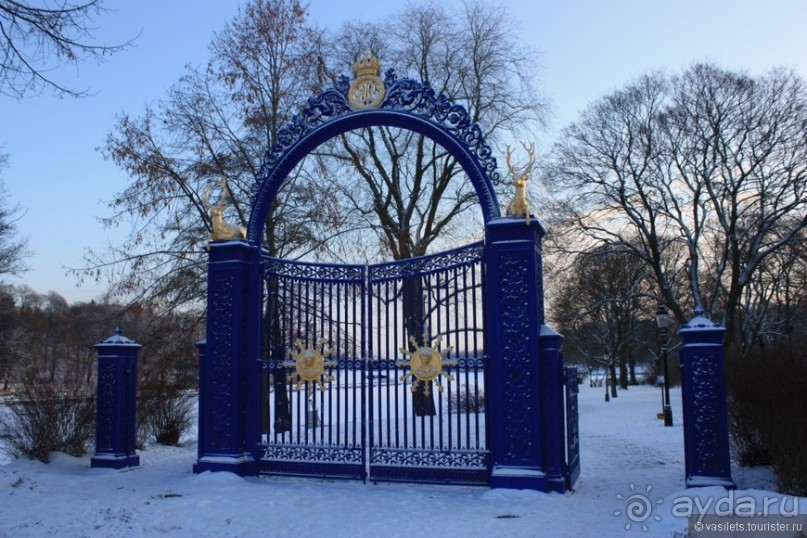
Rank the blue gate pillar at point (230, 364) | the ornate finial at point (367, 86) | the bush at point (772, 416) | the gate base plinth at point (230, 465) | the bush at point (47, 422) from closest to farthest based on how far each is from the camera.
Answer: the bush at point (772, 416), the gate base plinth at point (230, 465), the blue gate pillar at point (230, 364), the ornate finial at point (367, 86), the bush at point (47, 422)

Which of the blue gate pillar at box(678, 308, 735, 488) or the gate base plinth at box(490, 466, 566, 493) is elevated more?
the blue gate pillar at box(678, 308, 735, 488)

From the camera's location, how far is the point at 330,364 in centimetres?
895

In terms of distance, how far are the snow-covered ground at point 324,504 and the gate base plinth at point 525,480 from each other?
129 mm

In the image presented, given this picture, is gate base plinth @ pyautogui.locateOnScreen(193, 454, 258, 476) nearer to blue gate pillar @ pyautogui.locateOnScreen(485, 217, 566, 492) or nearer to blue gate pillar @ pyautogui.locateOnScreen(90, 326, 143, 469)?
blue gate pillar @ pyautogui.locateOnScreen(90, 326, 143, 469)

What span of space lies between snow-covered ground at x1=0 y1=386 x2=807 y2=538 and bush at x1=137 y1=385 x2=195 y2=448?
2.35m

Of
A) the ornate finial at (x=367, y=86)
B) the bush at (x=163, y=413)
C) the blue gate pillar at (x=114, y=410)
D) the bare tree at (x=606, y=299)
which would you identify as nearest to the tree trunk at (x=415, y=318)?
the ornate finial at (x=367, y=86)

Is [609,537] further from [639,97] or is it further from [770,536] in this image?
[639,97]

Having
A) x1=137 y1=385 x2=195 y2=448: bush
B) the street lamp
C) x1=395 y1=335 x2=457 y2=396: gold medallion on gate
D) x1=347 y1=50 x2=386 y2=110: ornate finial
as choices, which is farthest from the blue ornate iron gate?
the street lamp

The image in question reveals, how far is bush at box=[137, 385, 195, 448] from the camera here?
12.4 meters

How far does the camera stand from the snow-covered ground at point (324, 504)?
20.6 feet

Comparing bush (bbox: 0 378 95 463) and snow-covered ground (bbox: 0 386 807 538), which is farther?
bush (bbox: 0 378 95 463)

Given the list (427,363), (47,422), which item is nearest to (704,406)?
(427,363)

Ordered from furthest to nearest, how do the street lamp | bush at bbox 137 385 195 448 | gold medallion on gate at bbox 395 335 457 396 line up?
the street lamp, bush at bbox 137 385 195 448, gold medallion on gate at bbox 395 335 457 396

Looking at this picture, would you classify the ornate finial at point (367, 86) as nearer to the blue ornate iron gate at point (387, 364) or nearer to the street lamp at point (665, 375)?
the blue ornate iron gate at point (387, 364)
